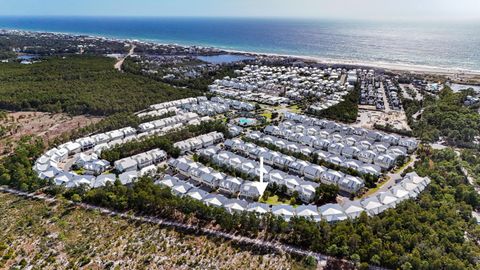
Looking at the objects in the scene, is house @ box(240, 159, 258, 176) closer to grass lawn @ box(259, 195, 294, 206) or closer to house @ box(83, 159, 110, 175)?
grass lawn @ box(259, 195, 294, 206)

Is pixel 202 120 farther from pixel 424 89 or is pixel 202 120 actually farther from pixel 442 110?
pixel 424 89

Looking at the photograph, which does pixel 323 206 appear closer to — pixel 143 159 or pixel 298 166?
pixel 298 166

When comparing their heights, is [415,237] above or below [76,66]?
below

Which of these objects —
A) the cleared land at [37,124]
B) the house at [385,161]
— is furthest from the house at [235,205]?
the cleared land at [37,124]

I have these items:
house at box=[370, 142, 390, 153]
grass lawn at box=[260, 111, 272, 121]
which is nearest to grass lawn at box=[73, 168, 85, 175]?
grass lawn at box=[260, 111, 272, 121]

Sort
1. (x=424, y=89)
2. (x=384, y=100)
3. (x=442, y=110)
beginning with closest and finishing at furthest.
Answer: (x=442, y=110), (x=384, y=100), (x=424, y=89)

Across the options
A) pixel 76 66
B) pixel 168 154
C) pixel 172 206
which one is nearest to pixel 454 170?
pixel 172 206
